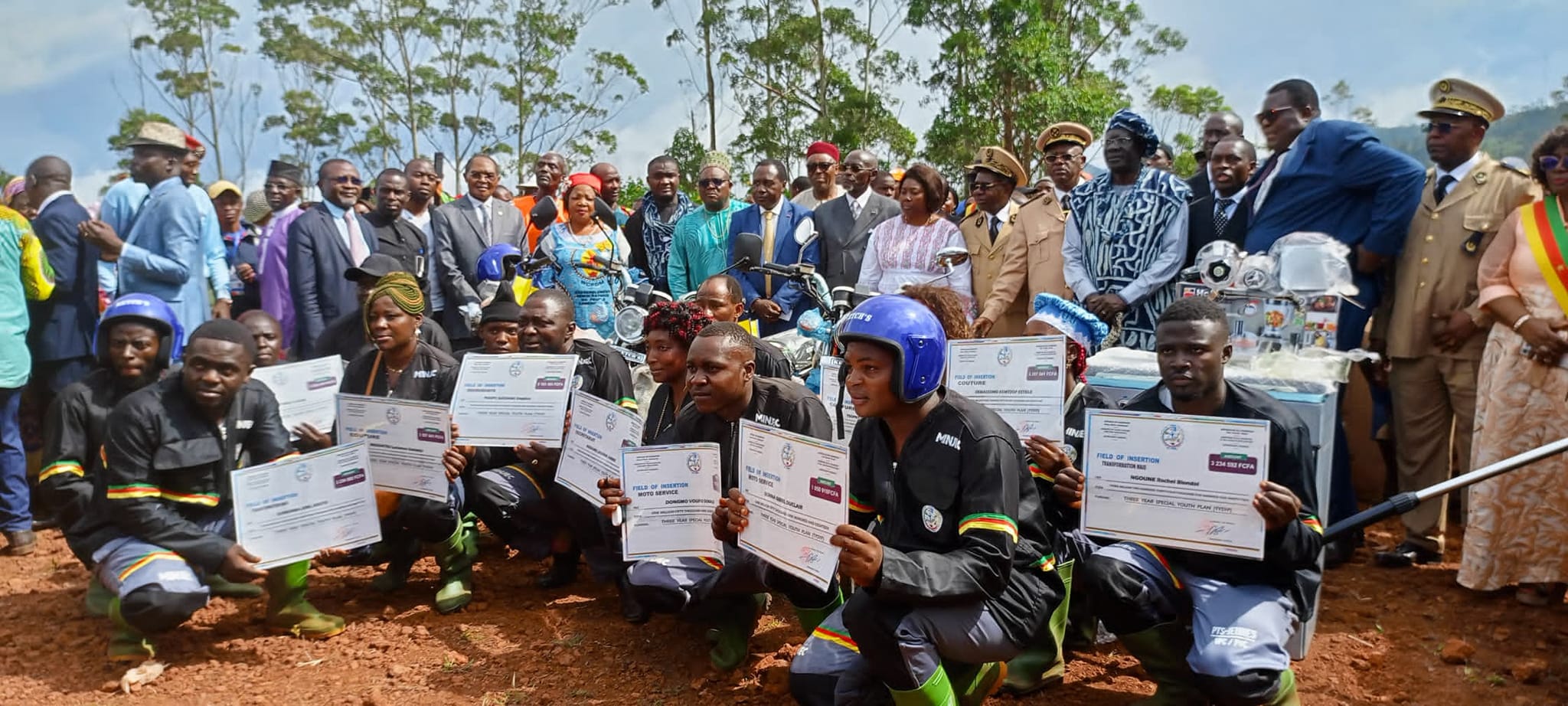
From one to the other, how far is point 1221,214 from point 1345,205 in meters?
0.80

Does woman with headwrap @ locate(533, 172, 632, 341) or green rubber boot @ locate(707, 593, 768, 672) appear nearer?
green rubber boot @ locate(707, 593, 768, 672)

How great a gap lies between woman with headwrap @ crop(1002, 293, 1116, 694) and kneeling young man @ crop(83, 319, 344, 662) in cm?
333

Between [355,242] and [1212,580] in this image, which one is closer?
[1212,580]

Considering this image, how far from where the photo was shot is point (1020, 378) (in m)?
4.21

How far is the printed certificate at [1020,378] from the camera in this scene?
412 cm

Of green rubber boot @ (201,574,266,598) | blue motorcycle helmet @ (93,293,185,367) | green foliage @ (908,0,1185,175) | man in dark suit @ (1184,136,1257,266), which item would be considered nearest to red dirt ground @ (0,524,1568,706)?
green rubber boot @ (201,574,266,598)

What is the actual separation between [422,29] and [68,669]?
1237 inches

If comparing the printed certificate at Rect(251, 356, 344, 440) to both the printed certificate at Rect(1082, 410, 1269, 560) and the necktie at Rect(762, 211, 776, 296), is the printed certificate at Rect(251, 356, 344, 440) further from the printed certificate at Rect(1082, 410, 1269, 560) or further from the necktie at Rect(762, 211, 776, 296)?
the printed certificate at Rect(1082, 410, 1269, 560)

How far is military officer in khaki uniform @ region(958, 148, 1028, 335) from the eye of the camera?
22.8 feet

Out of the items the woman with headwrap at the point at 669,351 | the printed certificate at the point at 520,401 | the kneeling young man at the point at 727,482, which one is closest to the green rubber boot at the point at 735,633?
the kneeling young man at the point at 727,482

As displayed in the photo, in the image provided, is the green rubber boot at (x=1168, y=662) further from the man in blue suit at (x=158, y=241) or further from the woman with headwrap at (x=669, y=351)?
the man in blue suit at (x=158, y=241)

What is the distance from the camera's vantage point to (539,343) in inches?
221

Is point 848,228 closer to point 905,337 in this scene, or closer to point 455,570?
point 455,570
